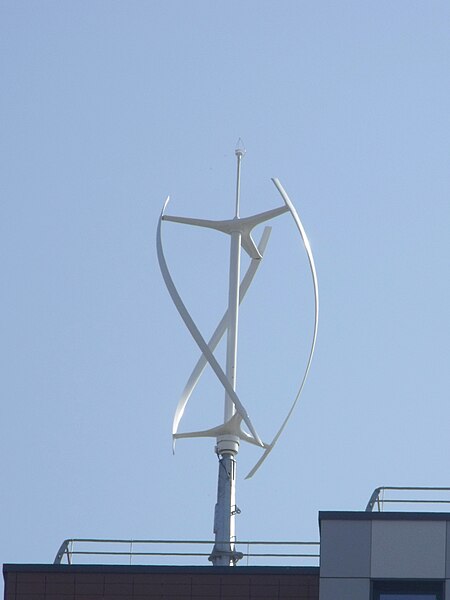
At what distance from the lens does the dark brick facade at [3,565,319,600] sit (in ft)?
121

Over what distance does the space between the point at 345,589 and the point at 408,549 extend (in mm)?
1456

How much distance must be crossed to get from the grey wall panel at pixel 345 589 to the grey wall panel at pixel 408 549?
346 millimetres

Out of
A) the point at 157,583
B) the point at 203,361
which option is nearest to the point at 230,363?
the point at 203,361

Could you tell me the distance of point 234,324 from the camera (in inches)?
2228

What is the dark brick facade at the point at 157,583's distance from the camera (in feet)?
121

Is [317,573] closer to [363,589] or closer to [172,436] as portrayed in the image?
[363,589]

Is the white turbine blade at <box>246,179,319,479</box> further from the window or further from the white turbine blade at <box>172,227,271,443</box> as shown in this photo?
the window

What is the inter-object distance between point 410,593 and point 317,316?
19.9 meters

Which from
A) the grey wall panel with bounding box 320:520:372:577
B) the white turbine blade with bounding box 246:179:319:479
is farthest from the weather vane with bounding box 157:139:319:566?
the grey wall panel with bounding box 320:520:372:577

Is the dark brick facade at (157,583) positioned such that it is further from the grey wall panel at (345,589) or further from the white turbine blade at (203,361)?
the white turbine blade at (203,361)

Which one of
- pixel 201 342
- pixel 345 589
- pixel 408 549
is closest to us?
pixel 345 589

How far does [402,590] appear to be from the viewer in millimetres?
35250

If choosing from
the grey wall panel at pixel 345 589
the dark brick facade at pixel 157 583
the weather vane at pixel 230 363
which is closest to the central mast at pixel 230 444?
the weather vane at pixel 230 363

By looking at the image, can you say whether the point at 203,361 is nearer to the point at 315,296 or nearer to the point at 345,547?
the point at 315,296
